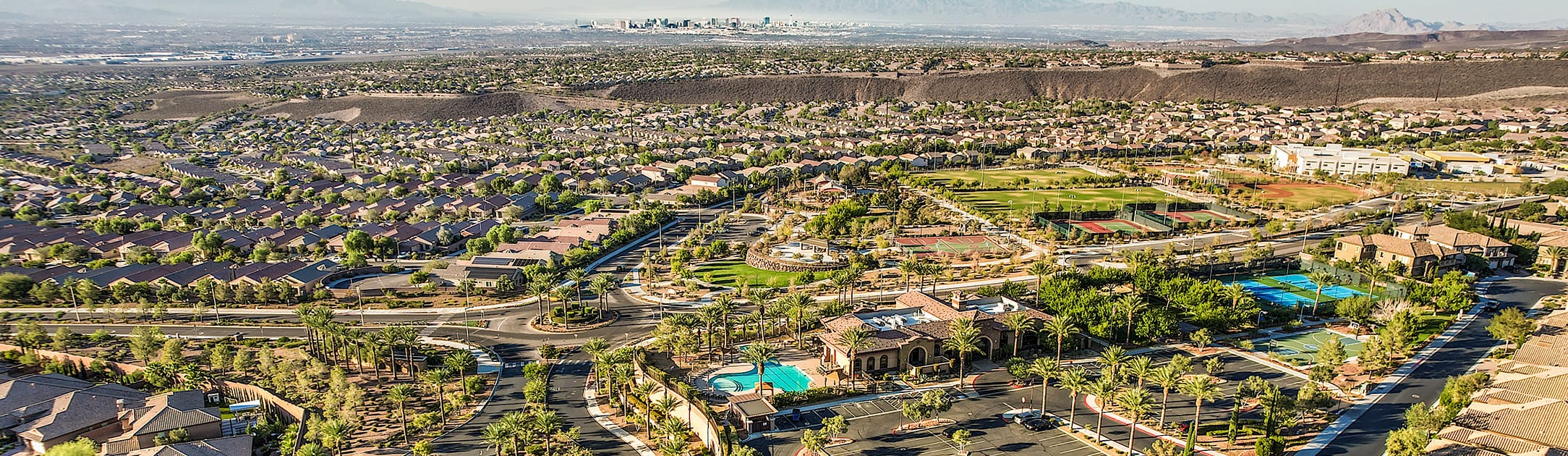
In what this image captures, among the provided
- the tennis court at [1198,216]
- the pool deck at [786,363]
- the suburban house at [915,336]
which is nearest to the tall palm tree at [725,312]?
the pool deck at [786,363]

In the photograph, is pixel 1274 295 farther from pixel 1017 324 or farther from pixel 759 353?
pixel 759 353

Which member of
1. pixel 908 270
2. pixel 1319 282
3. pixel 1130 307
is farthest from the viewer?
pixel 908 270

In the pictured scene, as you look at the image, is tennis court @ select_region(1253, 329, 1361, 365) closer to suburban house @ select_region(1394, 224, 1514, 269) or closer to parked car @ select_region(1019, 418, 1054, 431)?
parked car @ select_region(1019, 418, 1054, 431)

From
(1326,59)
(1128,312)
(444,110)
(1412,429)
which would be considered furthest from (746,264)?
(1326,59)

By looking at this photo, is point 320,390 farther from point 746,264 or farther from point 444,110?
point 444,110

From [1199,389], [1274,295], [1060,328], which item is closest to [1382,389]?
[1199,389]

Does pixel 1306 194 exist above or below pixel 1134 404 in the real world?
below

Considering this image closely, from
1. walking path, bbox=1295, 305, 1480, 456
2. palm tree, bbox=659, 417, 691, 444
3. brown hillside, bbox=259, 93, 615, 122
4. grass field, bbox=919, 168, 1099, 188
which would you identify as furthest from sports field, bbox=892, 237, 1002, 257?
brown hillside, bbox=259, 93, 615, 122
